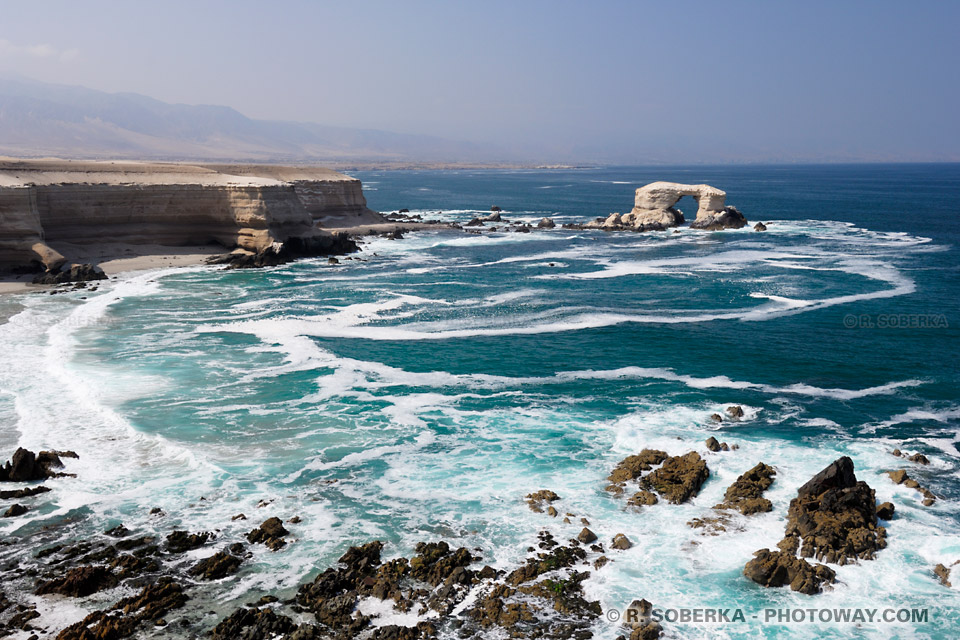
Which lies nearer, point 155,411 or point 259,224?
point 155,411

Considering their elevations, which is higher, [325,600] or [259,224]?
[259,224]

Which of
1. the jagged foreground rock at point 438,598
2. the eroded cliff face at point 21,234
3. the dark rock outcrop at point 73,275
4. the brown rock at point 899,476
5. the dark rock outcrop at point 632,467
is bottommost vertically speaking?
the jagged foreground rock at point 438,598

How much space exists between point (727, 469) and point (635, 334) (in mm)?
14647

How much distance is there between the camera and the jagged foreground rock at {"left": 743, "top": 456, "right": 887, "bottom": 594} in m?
15.1

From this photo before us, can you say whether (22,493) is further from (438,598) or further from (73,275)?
(73,275)

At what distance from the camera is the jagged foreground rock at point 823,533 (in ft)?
49.6

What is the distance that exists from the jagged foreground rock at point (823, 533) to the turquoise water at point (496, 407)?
1.21ft

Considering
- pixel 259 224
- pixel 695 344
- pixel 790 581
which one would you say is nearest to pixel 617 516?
pixel 790 581

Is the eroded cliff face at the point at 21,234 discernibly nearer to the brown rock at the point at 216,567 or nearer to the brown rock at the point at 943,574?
the brown rock at the point at 216,567

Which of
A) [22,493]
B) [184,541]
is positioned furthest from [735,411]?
[22,493]

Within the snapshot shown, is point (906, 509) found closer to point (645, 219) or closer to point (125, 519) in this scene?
point (125, 519)

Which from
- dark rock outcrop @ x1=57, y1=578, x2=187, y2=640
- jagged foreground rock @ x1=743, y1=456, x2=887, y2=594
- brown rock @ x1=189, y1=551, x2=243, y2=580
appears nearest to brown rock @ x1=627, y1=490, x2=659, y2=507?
jagged foreground rock @ x1=743, y1=456, x2=887, y2=594

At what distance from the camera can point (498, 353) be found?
31.3 metres

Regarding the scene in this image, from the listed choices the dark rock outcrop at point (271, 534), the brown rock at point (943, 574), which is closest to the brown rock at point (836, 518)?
the brown rock at point (943, 574)
